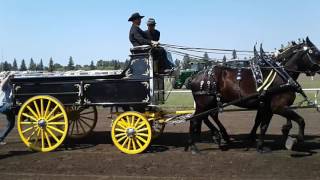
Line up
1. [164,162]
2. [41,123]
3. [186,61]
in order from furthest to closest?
[186,61]
[41,123]
[164,162]

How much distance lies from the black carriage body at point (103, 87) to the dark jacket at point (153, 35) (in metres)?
0.82

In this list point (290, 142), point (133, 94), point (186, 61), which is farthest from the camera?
point (186, 61)

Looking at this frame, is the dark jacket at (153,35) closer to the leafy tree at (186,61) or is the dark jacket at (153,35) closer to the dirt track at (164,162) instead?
the leafy tree at (186,61)

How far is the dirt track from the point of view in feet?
24.3

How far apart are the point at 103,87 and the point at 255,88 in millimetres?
3207

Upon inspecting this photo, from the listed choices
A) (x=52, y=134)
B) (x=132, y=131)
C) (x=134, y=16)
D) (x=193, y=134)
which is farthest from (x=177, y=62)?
(x=52, y=134)

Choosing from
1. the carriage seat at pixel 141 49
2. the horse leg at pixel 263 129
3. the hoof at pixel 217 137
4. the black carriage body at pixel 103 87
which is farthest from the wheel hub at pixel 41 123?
the horse leg at pixel 263 129

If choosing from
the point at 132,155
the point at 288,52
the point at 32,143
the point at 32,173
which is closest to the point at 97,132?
the point at 32,143

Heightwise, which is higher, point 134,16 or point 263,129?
point 134,16

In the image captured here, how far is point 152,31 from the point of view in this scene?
10.2m

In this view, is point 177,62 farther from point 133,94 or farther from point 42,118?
point 42,118

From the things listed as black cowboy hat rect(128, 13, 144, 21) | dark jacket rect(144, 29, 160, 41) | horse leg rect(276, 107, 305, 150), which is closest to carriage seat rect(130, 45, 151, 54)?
dark jacket rect(144, 29, 160, 41)

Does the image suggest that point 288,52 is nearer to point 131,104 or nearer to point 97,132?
point 131,104

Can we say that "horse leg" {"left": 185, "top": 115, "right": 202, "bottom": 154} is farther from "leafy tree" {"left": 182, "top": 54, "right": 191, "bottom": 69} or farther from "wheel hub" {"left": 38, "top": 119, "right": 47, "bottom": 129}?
"wheel hub" {"left": 38, "top": 119, "right": 47, "bottom": 129}
